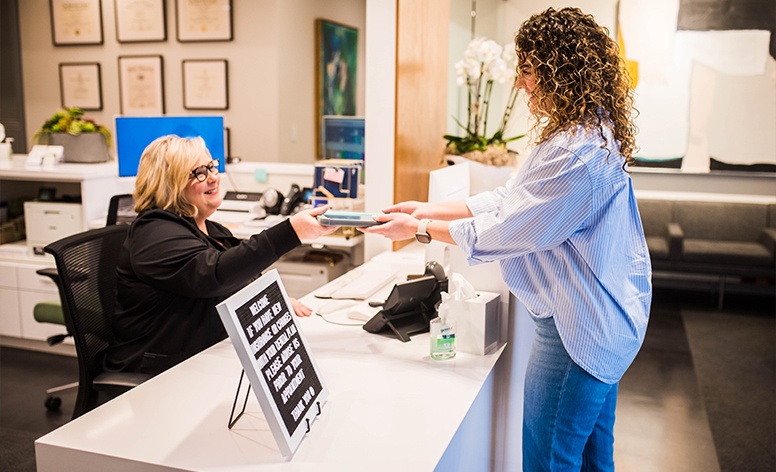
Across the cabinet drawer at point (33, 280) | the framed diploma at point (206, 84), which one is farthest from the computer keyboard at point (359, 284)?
the framed diploma at point (206, 84)

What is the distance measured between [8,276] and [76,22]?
295 centimetres

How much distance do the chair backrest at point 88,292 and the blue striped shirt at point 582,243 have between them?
4.28ft

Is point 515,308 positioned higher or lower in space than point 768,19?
lower

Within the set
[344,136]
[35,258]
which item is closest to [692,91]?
Answer: [344,136]

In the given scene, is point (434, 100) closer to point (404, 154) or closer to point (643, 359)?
point (404, 154)

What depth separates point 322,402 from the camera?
167 cm

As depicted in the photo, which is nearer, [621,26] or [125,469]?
[125,469]

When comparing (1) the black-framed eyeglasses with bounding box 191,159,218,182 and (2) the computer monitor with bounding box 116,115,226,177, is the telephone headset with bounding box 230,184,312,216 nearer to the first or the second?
(2) the computer monitor with bounding box 116,115,226,177

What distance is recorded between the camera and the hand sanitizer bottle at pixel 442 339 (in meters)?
1.99

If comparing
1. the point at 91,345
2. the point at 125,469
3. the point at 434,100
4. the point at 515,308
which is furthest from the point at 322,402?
the point at 434,100

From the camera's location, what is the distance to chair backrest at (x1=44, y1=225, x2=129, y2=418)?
7.19ft

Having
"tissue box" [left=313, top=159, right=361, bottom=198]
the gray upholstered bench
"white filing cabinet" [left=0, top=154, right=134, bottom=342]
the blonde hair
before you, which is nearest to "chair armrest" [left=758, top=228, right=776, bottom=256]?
the gray upholstered bench

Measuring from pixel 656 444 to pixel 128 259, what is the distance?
8.18 ft

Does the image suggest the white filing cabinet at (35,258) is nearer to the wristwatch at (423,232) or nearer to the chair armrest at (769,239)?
the wristwatch at (423,232)
